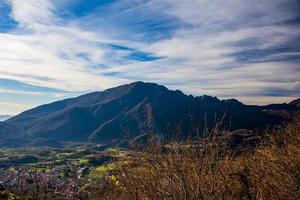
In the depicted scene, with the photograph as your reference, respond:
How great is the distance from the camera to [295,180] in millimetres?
8453

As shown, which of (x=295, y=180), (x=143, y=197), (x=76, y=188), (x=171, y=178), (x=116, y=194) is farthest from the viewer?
(x=76, y=188)

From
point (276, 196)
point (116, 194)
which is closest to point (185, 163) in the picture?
point (276, 196)

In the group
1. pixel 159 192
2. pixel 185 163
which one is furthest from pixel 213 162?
pixel 159 192

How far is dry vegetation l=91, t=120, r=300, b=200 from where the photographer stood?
6754 mm

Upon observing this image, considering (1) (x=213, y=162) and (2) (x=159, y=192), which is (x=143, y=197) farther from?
(1) (x=213, y=162)

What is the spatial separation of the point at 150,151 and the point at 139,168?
839mm

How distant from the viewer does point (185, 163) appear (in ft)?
23.1

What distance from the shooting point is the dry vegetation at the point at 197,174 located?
266 inches

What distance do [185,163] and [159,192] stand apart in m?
0.72

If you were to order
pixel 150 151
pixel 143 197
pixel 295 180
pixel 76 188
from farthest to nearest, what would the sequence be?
1. pixel 76 188
2. pixel 295 180
3. pixel 143 197
4. pixel 150 151

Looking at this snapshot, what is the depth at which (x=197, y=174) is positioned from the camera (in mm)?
6809

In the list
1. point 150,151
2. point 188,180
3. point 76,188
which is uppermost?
point 150,151

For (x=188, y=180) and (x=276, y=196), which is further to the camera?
(x=276, y=196)

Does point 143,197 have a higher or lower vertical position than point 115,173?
lower
